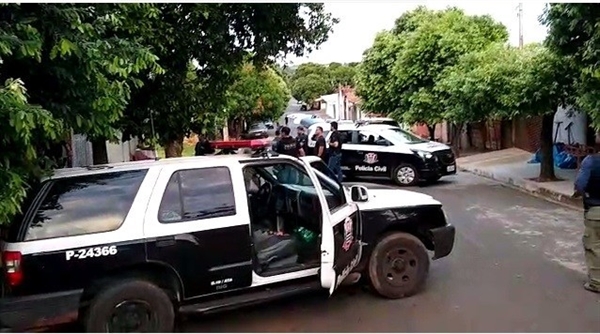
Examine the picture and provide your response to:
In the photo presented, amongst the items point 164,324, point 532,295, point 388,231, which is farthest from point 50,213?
point 532,295

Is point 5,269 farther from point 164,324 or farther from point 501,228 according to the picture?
point 501,228

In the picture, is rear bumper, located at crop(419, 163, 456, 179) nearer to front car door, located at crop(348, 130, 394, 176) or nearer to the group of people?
front car door, located at crop(348, 130, 394, 176)

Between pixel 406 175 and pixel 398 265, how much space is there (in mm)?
9475

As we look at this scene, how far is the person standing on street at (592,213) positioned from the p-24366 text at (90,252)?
4967 mm

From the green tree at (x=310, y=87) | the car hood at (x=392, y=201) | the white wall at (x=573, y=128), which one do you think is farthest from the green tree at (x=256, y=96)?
the green tree at (x=310, y=87)

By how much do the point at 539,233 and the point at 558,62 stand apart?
4315mm

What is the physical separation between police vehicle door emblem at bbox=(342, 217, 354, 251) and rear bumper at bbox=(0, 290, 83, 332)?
250 cm

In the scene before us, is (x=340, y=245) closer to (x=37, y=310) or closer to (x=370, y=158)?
(x=37, y=310)

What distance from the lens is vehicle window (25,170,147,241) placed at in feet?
15.8

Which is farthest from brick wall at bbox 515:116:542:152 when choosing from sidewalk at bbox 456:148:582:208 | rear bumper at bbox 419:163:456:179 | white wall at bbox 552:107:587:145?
rear bumper at bbox 419:163:456:179

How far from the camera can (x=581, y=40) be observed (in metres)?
9.60

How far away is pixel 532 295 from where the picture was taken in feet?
20.6

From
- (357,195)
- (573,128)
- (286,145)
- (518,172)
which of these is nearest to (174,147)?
(286,145)

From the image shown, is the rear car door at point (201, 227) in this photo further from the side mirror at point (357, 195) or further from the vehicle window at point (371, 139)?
the vehicle window at point (371, 139)
